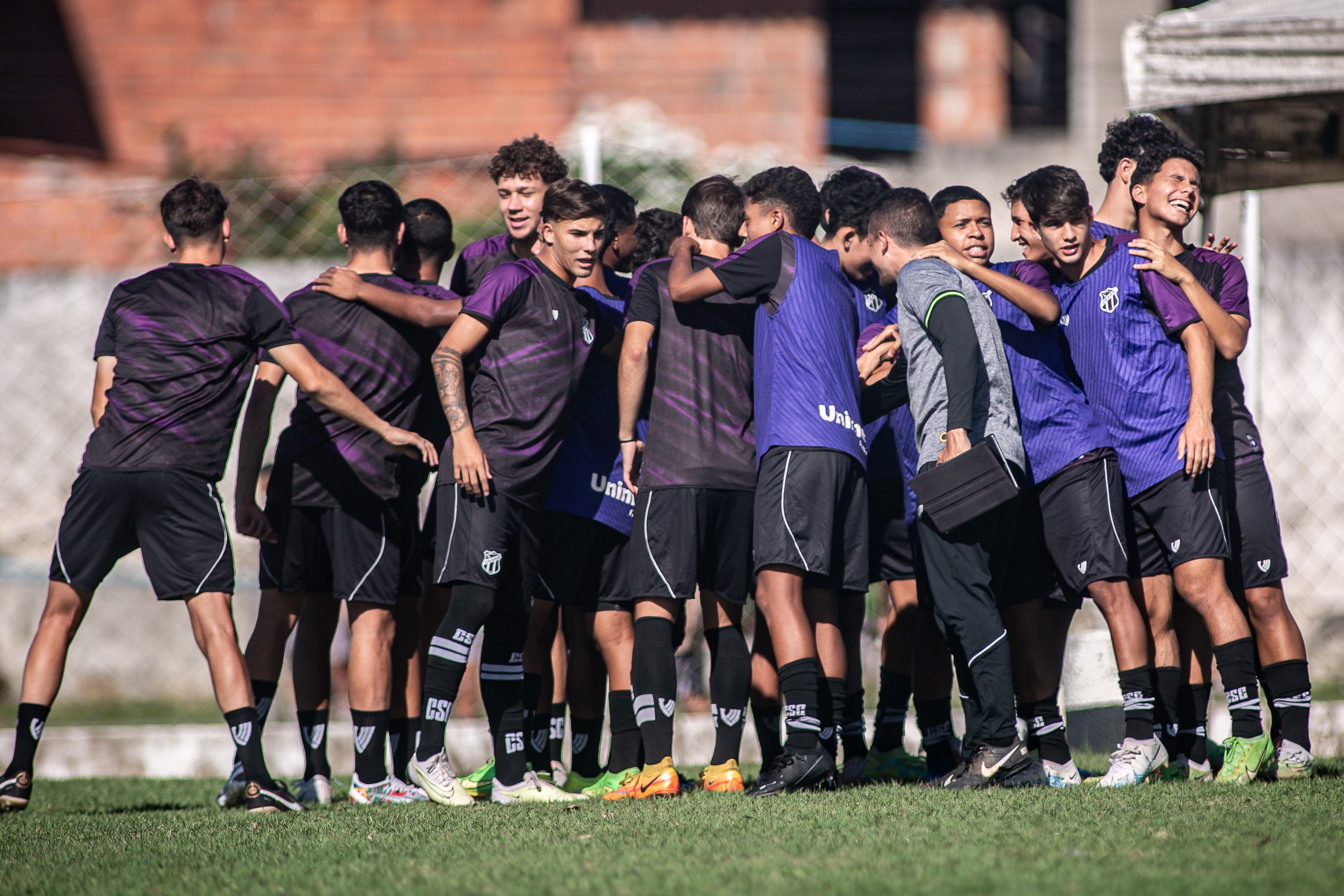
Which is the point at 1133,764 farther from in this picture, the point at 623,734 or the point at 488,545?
the point at 488,545

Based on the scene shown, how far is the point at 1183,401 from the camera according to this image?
191 inches

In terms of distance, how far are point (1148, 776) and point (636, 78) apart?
39.2 ft

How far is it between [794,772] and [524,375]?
1.73 m

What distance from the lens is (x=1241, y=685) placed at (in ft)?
15.4

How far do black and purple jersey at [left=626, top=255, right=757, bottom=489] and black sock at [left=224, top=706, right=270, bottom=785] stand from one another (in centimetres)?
166

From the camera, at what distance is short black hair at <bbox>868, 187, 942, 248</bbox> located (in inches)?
197

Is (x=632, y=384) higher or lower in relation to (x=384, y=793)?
higher

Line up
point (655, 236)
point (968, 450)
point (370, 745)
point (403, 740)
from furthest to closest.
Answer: point (655, 236), point (403, 740), point (370, 745), point (968, 450)

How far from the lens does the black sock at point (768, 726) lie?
5.08m

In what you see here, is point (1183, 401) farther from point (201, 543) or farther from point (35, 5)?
point (35, 5)

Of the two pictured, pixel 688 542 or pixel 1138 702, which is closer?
pixel 1138 702

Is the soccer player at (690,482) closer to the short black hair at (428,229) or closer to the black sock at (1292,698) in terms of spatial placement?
the short black hair at (428,229)

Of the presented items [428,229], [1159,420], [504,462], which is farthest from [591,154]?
[1159,420]

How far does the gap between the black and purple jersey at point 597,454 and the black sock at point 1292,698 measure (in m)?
2.46
